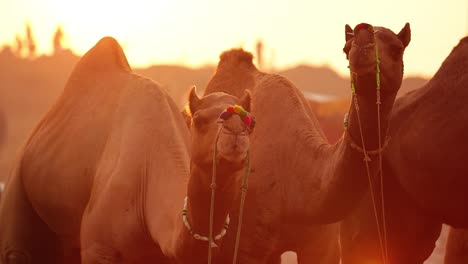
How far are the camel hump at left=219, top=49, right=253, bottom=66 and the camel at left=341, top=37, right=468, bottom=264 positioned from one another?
143cm

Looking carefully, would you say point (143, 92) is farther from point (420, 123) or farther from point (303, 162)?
point (420, 123)

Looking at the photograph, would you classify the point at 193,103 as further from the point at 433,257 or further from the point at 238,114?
the point at 433,257

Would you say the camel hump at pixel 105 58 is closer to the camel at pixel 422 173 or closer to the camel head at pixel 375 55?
the camel at pixel 422 173

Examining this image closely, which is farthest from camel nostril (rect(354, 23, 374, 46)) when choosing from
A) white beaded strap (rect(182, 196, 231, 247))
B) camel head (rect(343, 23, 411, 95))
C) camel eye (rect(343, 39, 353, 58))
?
white beaded strap (rect(182, 196, 231, 247))

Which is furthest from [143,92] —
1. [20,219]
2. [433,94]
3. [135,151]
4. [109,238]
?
[433,94]

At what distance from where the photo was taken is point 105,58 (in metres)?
9.27

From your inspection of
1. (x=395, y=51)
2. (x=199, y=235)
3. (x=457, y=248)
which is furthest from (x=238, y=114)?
(x=457, y=248)

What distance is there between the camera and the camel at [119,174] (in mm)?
6109

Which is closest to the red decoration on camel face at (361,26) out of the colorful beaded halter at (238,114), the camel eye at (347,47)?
the camel eye at (347,47)

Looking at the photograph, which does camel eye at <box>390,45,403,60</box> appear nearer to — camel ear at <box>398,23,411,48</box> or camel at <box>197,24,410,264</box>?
camel at <box>197,24,410,264</box>

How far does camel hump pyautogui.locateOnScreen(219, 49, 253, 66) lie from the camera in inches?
372

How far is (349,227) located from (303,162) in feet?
4.26

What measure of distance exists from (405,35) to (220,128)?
1.62m

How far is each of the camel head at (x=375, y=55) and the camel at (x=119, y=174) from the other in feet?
2.46
